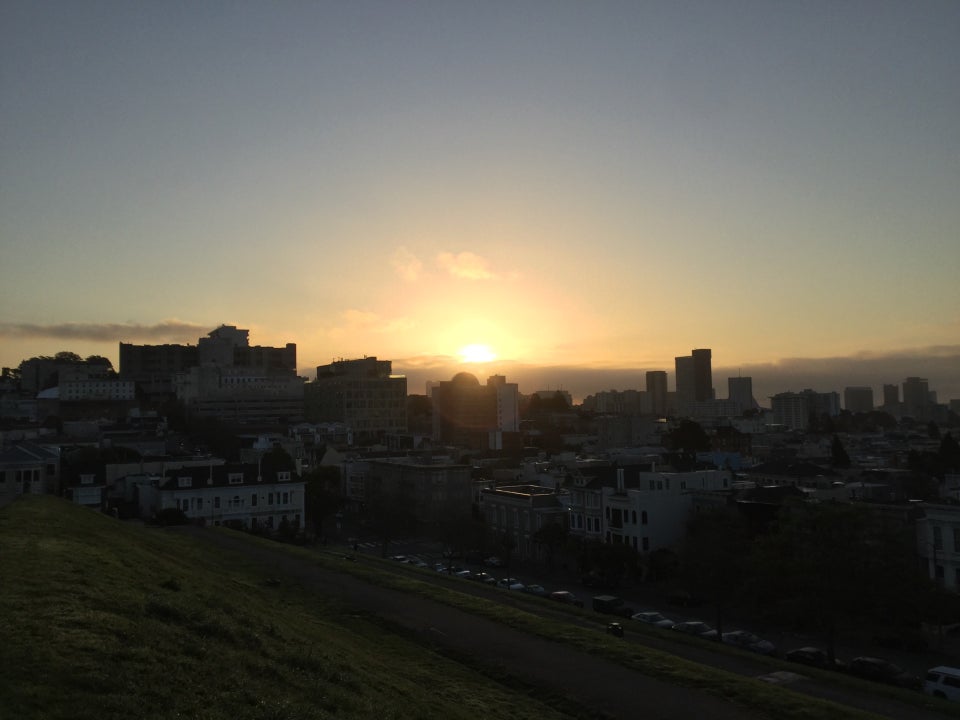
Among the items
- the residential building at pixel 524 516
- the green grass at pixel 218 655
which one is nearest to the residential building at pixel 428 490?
the residential building at pixel 524 516

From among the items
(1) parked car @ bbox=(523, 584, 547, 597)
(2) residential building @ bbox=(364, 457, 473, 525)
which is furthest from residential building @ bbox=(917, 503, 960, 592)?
(2) residential building @ bbox=(364, 457, 473, 525)

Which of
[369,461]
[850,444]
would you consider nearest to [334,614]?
[369,461]

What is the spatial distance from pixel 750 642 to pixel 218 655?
2968 centimetres

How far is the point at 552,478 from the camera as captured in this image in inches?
3533

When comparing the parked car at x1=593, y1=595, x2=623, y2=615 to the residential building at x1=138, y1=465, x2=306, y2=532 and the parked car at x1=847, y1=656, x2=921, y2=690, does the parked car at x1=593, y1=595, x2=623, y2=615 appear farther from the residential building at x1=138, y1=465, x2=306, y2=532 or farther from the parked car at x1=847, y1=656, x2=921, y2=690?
the residential building at x1=138, y1=465, x2=306, y2=532

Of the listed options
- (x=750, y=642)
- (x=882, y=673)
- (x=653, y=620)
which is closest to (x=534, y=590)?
(x=653, y=620)

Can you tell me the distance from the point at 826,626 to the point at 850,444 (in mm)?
140948

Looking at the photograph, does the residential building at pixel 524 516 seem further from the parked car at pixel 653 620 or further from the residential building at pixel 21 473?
the residential building at pixel 21 473

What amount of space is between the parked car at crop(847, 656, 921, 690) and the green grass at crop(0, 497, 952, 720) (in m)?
9.08

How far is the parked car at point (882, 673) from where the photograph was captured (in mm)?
32094

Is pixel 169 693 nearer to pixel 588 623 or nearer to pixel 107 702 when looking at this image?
pixel 107 702

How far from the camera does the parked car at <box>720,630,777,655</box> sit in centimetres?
3719

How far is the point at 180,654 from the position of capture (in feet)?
50.0

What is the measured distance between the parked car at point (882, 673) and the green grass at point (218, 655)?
357 inches
